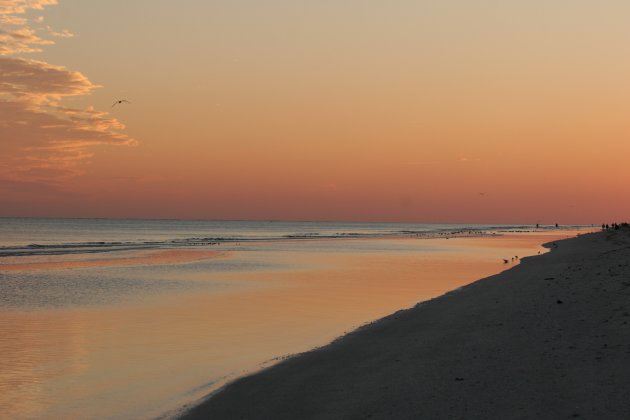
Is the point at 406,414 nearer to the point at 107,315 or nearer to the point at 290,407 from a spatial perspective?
the point at 290,407

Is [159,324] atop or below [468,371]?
below

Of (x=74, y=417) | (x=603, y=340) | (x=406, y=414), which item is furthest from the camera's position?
(x=603, y=340)

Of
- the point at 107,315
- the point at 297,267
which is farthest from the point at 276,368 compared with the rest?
the point at 297,267

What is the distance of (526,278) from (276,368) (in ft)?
56.7

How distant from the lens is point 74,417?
429 inches

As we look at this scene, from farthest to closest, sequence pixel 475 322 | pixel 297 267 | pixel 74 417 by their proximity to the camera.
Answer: pixel 297 267
pixel 475 322
pixel 74 417

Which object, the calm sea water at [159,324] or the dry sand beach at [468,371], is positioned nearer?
Answer: the dry sand beach at [468,371]

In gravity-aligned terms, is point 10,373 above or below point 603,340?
below

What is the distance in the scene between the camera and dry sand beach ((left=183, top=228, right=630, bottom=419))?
32.1 feet

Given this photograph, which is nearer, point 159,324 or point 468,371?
point 468,371

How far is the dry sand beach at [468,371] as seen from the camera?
9.80 metres

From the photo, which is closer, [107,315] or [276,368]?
[276,368]

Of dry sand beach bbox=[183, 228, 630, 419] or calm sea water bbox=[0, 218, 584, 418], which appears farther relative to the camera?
calm sea water bbox=[0, 218, 584, 418]

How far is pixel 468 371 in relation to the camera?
11719 millimetres
